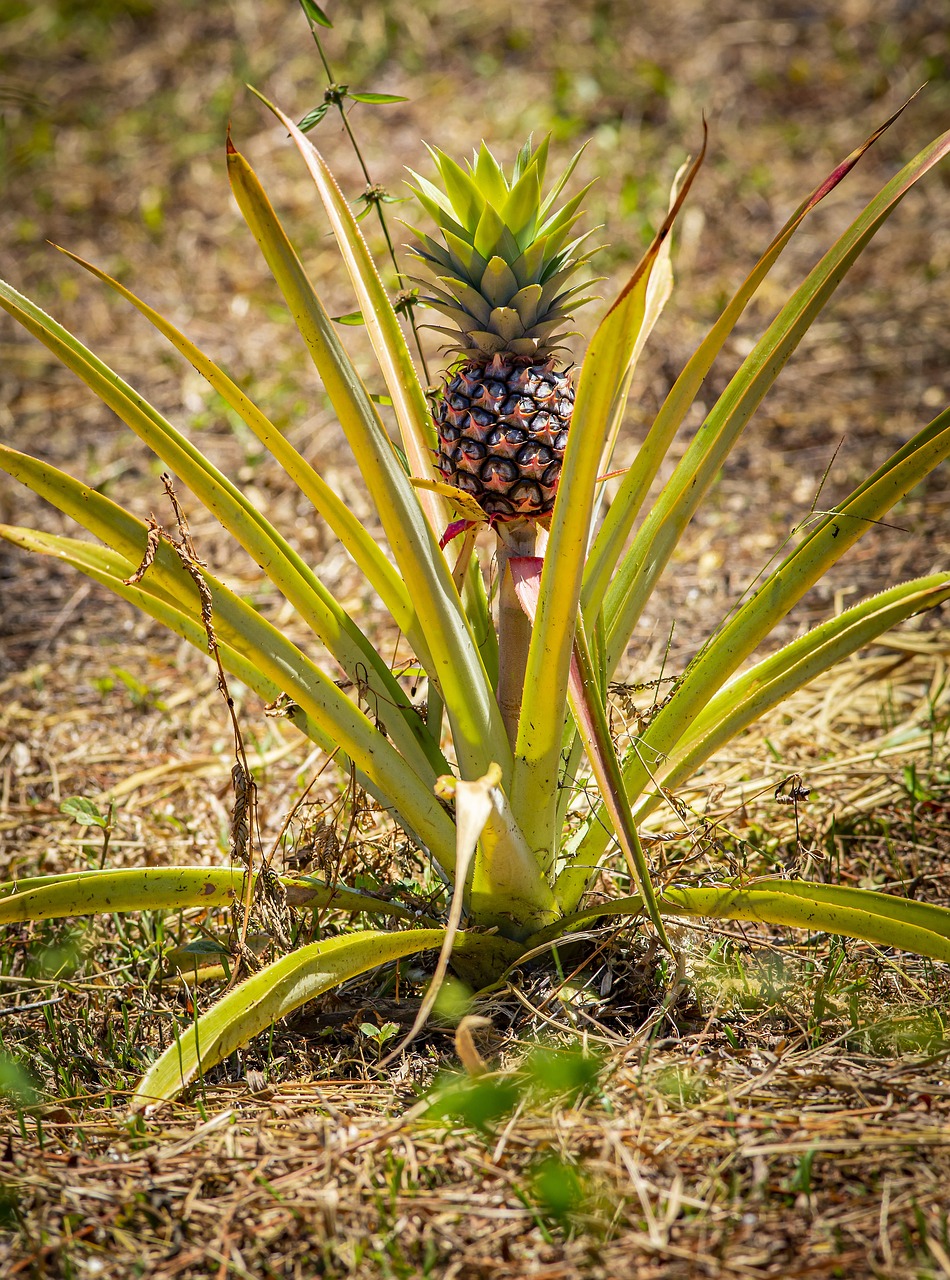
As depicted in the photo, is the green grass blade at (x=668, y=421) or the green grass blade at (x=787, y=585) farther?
the green grass blade at (x=787, y=585)

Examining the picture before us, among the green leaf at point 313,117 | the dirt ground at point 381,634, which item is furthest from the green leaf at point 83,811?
the green leaf at point 313,117

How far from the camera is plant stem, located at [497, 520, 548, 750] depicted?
1.41 metres

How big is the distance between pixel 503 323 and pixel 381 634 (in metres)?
1.31

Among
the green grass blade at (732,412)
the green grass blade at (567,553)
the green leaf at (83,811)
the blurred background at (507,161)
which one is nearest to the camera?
the green grass blade at (567,553)

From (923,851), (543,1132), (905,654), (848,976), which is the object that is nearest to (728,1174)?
(543,1132)

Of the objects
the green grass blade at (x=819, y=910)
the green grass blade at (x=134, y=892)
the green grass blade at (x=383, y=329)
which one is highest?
the green grass blade at (x=383, y=329)

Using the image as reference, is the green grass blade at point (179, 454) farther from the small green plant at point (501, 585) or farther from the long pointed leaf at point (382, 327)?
the long pointed leaf at point (382, 327)

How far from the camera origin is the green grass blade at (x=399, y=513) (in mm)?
1138

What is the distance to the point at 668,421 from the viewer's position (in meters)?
1.28

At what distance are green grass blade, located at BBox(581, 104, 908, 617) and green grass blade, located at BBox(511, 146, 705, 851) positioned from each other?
115mm

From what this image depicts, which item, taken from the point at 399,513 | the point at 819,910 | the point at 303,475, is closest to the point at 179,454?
the point at 303,475

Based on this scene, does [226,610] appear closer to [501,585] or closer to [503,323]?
[501,585]

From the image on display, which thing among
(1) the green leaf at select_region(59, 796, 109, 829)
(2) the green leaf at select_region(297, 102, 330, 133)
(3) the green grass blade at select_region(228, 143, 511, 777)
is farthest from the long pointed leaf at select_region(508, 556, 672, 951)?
(1) the green leaf at select_region(59, 796, 109, 829)

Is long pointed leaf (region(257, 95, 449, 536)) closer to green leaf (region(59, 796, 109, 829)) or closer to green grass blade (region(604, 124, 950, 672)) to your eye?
green grass blade (region(604, 124, 950, 672))
